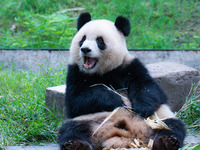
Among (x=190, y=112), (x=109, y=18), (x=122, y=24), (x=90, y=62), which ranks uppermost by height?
(x=122, y=24)

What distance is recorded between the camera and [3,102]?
4.32 m

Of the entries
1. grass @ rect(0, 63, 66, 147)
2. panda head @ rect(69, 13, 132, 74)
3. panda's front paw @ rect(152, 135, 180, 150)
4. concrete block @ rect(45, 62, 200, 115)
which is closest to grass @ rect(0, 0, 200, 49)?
grass @ rect(0, 63, 66, 147)

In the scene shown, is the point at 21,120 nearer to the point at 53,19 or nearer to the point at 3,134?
the point at 3,134

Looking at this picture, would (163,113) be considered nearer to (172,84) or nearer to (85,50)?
(85,50)

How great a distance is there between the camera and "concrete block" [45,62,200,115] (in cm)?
425

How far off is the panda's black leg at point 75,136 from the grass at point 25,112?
2.23 ft

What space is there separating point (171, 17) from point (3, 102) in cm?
Answer: 608

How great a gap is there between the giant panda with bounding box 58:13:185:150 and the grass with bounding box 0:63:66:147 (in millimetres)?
545

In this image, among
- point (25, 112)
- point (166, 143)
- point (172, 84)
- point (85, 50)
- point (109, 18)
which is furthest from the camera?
point (109, 18)

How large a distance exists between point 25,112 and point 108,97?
53.2 inches

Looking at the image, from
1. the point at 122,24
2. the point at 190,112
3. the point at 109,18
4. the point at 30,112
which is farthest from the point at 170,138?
the point at 109,18

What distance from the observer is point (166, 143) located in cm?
276

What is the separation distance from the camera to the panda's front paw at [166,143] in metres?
2.75

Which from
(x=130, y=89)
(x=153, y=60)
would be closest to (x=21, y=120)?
(x=130, y=89)
